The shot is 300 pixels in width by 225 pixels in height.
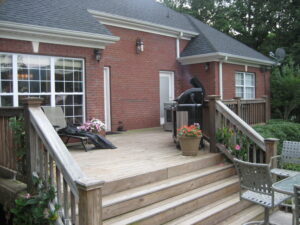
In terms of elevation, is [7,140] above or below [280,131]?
above

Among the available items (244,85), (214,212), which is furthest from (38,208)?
(244,85)

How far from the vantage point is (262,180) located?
163 inches

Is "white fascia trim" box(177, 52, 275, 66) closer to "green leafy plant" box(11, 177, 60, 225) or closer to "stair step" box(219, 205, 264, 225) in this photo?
"stair step" box(219, 205, 264, 225)

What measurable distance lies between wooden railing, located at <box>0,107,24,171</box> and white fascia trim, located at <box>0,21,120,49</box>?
2906 millimetres

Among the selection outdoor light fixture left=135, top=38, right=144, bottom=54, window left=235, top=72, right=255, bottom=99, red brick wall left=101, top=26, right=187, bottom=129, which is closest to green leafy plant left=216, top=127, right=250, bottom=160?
red brick wall left=101, top=26, right=187, bottom=129

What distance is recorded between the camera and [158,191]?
4.60 meters

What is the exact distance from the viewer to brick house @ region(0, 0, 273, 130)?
7.17 meters

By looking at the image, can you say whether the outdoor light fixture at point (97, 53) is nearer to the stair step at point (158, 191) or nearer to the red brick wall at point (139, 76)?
the red brick wall at point (139, 76)

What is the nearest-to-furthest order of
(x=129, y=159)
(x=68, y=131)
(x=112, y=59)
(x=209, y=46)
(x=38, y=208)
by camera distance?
(x=38, y=208), (x=129, y=159), (x=68, y=131), (x=112, y=59), (x=209, y=46)

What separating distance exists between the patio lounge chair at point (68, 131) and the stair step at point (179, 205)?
2.61m

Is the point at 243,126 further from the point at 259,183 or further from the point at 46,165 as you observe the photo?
the point at 46,165

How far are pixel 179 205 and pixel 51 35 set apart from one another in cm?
509

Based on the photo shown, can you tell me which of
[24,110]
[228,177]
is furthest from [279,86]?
[24,110]

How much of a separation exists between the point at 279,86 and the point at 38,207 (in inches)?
550
